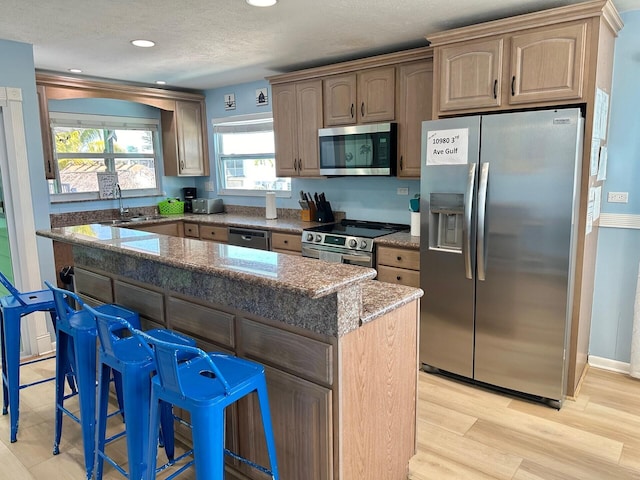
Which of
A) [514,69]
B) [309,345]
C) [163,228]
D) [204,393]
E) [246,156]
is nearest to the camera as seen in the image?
[204,393]

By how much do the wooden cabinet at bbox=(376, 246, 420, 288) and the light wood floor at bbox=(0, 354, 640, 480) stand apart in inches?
30.5

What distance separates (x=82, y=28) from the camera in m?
3.04

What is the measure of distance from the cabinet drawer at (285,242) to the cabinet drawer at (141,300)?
1.77 metres

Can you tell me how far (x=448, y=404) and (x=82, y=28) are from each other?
11.4ft

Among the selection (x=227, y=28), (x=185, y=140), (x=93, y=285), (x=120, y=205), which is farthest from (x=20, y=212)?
(x=185, y=140)

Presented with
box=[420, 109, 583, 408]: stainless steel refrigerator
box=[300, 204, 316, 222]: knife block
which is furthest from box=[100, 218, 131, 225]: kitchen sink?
box=[420, 109, 583, 408]: stainless steel refrigerator

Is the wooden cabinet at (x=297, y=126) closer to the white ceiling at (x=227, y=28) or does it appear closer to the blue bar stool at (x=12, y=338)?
the white ceiling at (x=227, y=28)

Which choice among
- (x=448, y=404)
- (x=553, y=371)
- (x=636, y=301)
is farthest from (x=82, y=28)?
(x=636, y=301)

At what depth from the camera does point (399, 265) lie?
11.3ft

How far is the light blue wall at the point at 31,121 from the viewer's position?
3.32 metres

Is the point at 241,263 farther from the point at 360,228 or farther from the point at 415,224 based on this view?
the point at 360,228

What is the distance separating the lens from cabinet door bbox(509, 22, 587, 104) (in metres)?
2.56

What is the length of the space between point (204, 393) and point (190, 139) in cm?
442

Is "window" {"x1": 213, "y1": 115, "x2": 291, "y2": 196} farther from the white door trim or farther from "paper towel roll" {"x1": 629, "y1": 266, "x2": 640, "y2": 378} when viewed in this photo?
"paper towel roll" {"x1": 629, "y1": 266, "x2": 640, "y2": 378}
